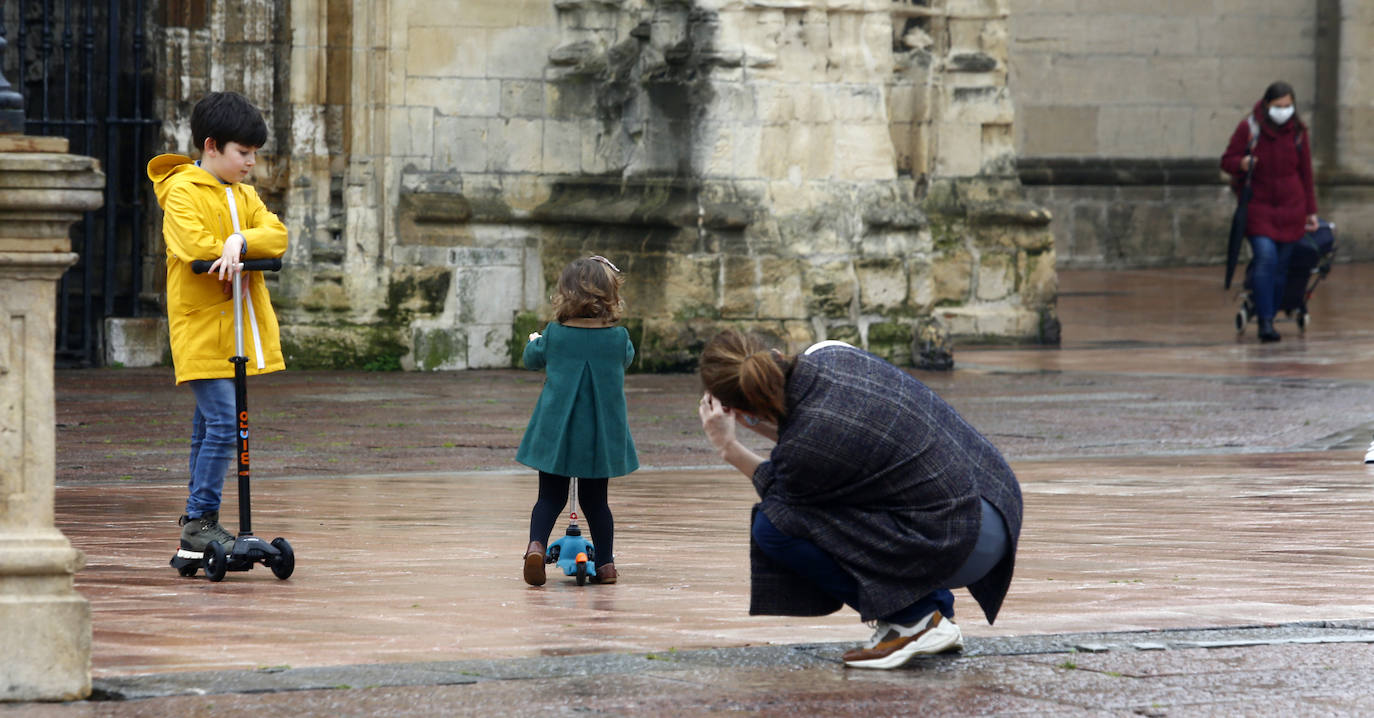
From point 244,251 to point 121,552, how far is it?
47.0 inches

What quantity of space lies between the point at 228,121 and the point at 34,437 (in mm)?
Result: 1973

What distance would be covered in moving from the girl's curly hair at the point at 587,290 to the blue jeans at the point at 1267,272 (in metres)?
10.6

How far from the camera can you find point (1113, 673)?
196 inches

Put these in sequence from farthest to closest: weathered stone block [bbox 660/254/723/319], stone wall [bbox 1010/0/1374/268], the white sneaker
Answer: stone wall [bbox 1010/0/1374/268], weathered stone block [bbox 660/254/723/319], the white sneaker

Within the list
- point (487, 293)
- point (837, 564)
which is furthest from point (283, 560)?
point (487, 293)

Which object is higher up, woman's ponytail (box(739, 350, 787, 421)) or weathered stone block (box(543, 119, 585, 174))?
weathered stone block (box(543, 119, 585, 174))

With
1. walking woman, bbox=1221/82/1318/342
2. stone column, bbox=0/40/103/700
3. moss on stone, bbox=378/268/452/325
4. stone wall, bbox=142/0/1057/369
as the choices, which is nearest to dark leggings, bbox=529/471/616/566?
stone column, bbox=0/40/103/700

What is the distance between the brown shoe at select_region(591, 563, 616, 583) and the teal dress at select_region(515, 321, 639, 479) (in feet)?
0.87

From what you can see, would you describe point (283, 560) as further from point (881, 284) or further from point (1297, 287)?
point (1297, 287)

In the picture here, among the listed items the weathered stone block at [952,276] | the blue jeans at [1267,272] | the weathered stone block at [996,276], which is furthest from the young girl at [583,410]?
the blue jeans at [1267,272]

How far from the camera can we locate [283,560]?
6336mm

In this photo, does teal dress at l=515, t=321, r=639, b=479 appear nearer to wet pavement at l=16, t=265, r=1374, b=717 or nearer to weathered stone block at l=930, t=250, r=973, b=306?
wet pavement at l=16, t=265, r=1374, b=717

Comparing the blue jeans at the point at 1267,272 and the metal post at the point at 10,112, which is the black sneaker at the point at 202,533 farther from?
the blue jeans at the point at 1267,272

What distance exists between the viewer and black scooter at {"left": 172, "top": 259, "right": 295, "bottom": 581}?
6309 mm
